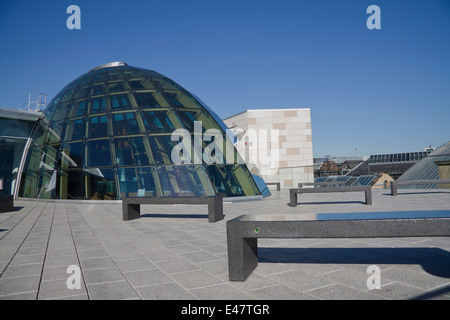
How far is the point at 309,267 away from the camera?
13.5 ft

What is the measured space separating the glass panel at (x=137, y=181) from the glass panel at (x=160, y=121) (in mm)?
2176

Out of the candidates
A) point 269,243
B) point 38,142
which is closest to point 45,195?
point 38,142

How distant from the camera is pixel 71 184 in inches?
619

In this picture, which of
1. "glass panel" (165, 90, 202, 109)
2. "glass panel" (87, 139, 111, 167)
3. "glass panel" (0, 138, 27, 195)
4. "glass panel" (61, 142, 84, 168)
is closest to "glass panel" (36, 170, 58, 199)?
"glass panel" (61, 142, 84, 168)

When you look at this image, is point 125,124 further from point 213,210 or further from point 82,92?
point 213,210

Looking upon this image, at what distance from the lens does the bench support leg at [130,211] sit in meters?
9.08

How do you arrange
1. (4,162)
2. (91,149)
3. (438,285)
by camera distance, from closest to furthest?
(438,285), (91,149), (4,162)

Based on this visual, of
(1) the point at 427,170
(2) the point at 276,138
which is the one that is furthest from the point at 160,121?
(1) the point at 427,170

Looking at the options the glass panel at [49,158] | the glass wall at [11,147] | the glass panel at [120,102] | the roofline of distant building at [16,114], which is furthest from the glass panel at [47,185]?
the roofline of distant building at [16,114]

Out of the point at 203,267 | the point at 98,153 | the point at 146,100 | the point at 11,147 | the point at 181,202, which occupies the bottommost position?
the point at 203,267

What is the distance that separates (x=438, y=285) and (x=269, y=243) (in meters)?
2.86

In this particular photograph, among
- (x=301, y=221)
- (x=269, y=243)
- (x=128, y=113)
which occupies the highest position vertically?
(x=128, y=113)

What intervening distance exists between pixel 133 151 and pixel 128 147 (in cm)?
34
